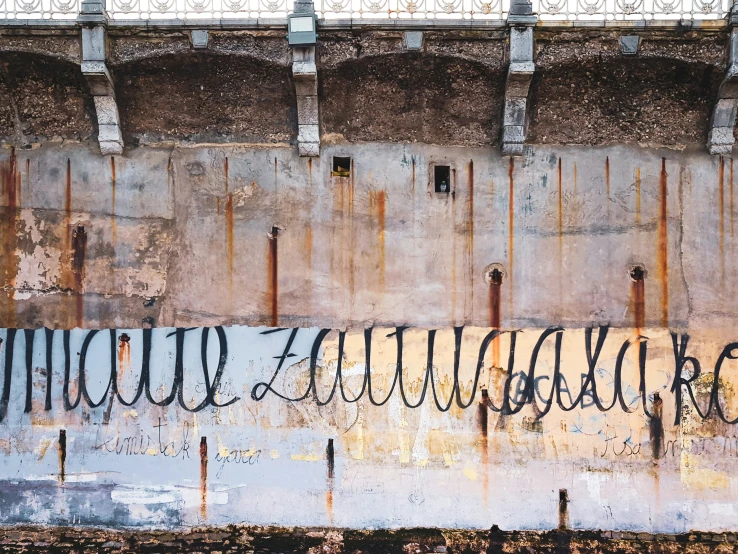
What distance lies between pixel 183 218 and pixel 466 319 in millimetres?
3745

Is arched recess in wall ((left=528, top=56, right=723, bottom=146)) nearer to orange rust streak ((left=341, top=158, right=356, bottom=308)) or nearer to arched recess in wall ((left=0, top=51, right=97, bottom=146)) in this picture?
orange rust streak ((left=341, top=158, right=356, bottom=308))

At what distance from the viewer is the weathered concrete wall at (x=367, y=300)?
27.1ft

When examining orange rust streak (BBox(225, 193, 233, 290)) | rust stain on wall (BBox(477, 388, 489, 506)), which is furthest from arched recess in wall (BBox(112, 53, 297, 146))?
rust stain on wall (BBox(477, 388, 489, 506))

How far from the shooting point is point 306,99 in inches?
324

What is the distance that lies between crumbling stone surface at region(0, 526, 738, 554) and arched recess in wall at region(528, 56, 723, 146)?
4869 millimetres

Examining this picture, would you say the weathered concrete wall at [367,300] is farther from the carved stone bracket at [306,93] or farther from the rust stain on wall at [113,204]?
the carved stone bracket at [306,93]

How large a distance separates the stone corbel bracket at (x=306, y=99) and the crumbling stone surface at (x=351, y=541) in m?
4.72

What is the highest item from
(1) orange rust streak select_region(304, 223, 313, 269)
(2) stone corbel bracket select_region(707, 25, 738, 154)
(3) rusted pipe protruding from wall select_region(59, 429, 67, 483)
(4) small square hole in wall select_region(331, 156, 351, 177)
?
(2) stone corbel bracket select_region(707, 25, 738, 154)

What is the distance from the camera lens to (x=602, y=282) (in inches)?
331

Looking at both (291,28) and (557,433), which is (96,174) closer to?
(291,28)

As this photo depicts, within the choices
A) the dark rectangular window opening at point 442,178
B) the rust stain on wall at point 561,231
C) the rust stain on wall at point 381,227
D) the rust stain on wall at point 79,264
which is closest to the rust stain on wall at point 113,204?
the rust stain on wall at point 79,264

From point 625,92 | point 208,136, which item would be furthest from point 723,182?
point 208,136

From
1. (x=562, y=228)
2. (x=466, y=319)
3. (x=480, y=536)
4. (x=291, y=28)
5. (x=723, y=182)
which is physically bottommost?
(x=480, y=536)

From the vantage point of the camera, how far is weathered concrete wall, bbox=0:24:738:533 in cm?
826
